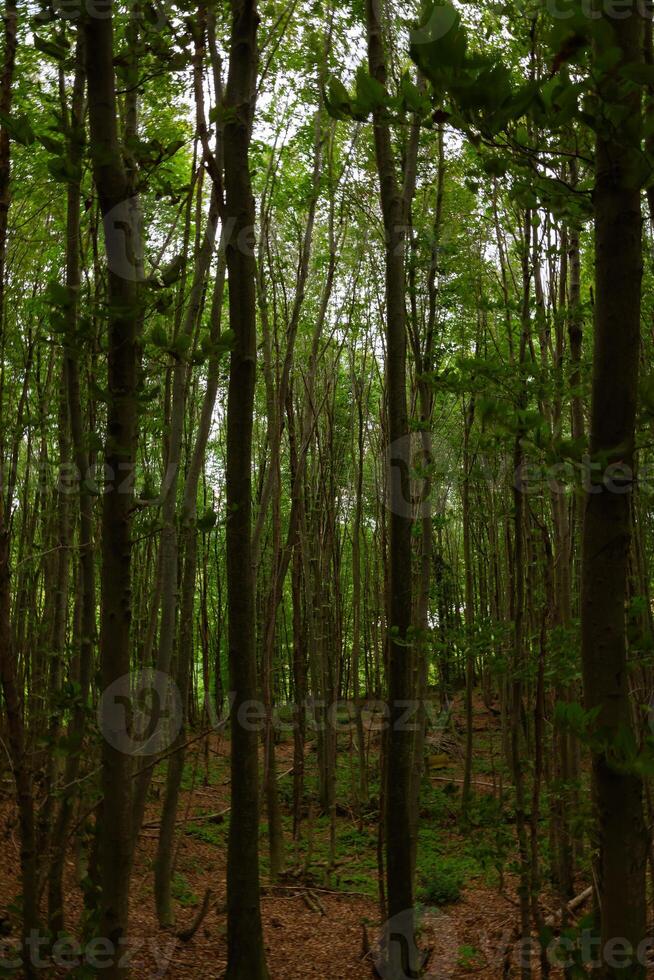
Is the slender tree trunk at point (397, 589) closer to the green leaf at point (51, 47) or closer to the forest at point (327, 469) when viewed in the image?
the forest at point (327, 469)

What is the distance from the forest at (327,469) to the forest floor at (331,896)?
4 centimetres

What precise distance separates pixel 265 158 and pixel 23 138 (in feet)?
22.5

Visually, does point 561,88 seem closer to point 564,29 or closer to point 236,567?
point 564,29

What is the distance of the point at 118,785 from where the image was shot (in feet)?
5.16

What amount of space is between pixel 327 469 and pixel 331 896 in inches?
208

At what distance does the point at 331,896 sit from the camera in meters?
6.39

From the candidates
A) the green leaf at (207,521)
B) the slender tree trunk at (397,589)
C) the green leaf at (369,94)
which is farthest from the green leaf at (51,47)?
the slender tree trunk at (397,589)

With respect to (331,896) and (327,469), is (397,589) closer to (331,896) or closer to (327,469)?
(331,896)

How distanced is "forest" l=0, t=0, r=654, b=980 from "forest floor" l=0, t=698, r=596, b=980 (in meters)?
0.04

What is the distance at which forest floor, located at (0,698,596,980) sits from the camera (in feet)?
15.1

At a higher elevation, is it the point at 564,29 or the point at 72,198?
the point at 72,198

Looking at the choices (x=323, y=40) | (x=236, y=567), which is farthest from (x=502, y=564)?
(x=236, y=567)

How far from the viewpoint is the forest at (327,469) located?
→ 1.12 meters

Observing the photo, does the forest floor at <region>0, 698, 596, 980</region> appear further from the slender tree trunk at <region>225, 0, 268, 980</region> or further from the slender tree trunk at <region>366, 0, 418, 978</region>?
the slender tree trunk at <region>225, 0, 268, 980</region>
